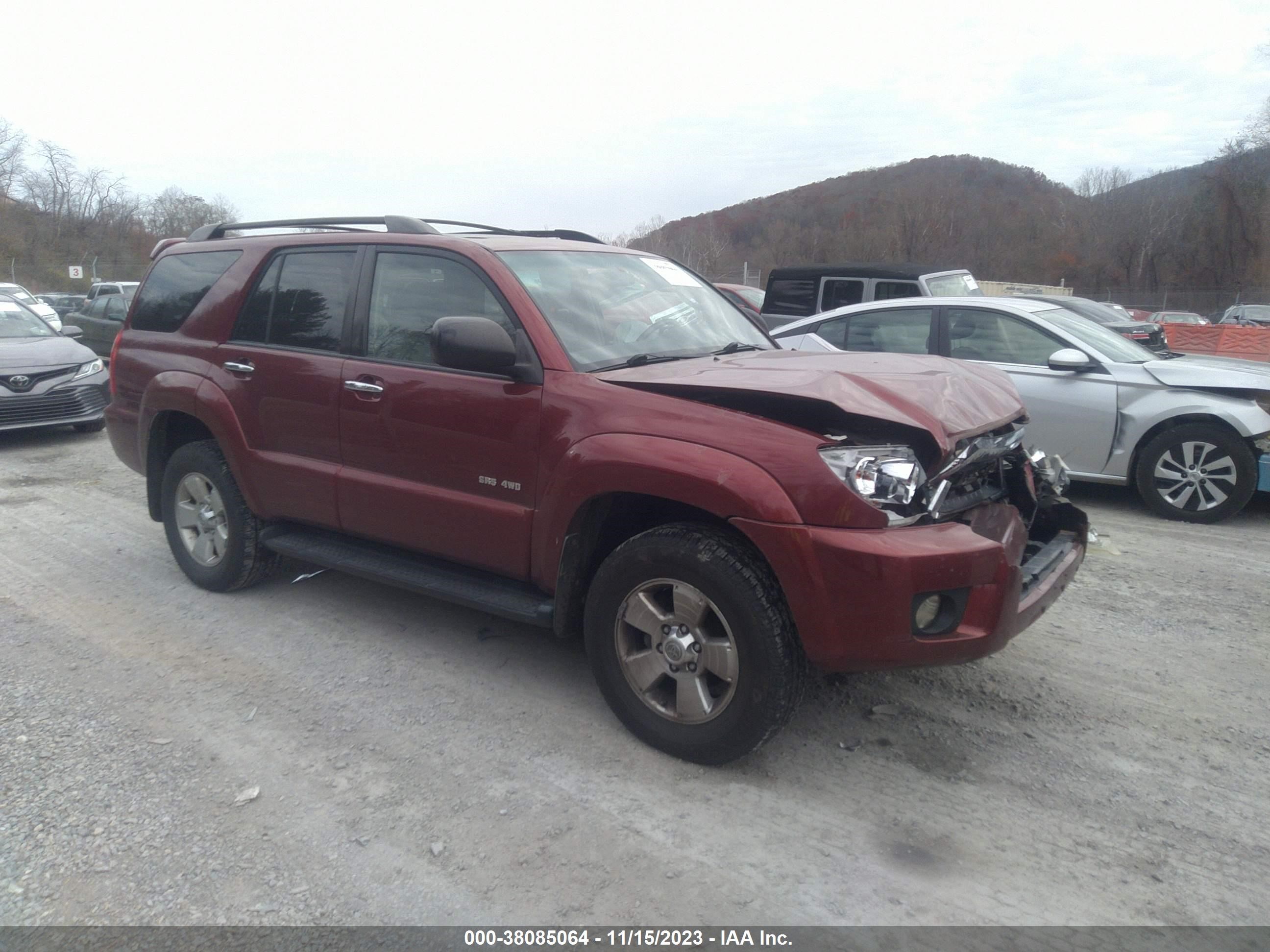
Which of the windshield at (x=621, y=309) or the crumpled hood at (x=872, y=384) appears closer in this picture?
the crumpled hood at (x=872, y=384)

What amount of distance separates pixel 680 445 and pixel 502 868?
146cm

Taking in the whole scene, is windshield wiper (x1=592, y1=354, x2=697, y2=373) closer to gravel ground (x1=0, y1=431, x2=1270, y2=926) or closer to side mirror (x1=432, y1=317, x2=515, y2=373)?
side mirror (x1=432, y1=317, x2=515, y2=373)

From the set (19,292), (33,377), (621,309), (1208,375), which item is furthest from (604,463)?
(19,292)

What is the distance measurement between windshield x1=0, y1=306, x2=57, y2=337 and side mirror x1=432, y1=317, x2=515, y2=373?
9.10 m

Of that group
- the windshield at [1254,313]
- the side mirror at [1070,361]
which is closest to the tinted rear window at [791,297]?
the side mirror at [1070,361]

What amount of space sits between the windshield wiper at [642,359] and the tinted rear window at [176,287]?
8.03ft

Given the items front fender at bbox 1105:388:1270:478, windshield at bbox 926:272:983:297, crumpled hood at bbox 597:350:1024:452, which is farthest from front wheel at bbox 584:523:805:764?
Answer: windshield at bbox 926:272:983:297

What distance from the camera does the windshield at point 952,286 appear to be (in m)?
11.5

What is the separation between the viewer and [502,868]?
9.12ft

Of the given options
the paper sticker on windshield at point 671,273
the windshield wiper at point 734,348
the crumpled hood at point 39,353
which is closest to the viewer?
the windshield wiper at point 734,348

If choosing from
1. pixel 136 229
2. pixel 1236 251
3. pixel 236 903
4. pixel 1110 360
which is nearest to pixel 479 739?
pixel 236 903

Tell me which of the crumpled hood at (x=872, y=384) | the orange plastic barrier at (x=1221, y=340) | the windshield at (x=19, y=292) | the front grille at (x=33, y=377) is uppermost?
the orange plastic barrier at (x=1221, y=340)

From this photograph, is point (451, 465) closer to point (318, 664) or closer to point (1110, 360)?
point (318, 664)

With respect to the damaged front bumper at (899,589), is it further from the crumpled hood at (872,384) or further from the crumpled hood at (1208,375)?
the crumpled hood at (1208,375)
